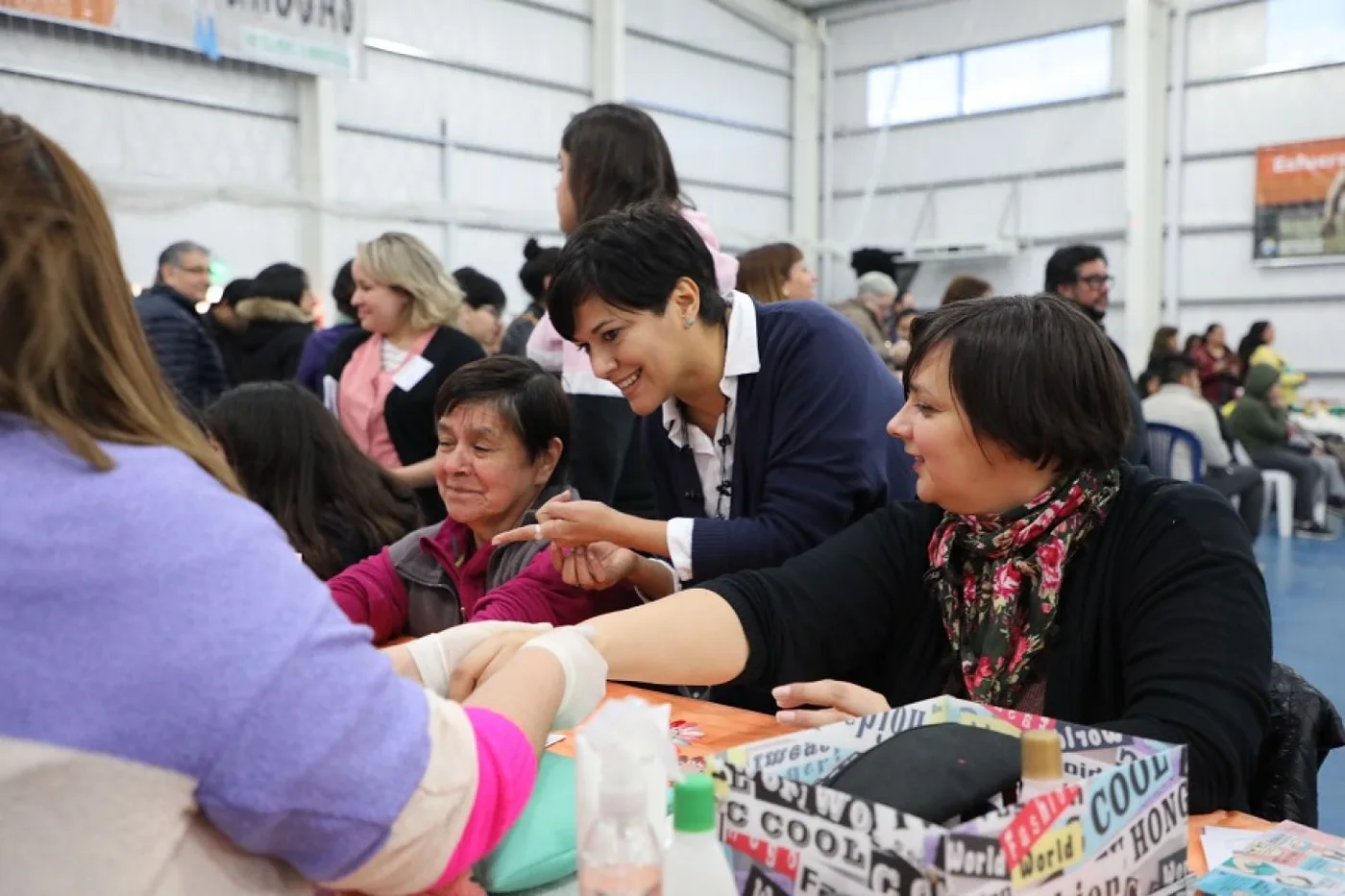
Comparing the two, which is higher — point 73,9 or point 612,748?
point 73,9

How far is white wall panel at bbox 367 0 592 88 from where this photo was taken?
997 cm

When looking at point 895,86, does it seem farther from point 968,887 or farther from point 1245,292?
point 968,887

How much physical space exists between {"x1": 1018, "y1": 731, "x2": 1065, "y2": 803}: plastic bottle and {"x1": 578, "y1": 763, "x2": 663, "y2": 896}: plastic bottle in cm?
26

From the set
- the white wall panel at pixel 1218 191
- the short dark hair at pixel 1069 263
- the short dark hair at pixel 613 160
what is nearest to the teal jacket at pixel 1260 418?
the white wall panel at pixel 1218 191

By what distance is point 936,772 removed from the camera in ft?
2.98

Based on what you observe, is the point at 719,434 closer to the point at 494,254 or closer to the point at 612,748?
the point at 612,748

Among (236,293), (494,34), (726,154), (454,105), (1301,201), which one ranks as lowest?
(236,293)

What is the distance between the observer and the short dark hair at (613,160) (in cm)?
247

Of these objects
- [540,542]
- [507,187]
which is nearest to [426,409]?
[540,542]

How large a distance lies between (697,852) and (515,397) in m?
1.56

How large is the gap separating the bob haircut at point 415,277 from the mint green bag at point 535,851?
2.26 meters

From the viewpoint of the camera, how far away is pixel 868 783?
35.4 inches

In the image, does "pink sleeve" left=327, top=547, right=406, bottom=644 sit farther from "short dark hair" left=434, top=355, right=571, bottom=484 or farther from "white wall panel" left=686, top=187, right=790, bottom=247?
"white wall panel" left=686, top=187, right=790, bottom=247

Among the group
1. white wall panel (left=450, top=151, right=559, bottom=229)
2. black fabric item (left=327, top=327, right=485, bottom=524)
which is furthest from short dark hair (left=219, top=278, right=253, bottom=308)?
white wall panel (left=450, top=151, right=559, bottom=229)
